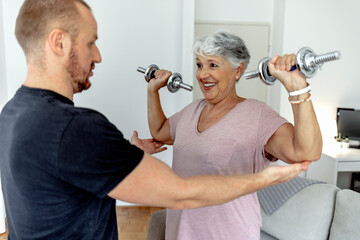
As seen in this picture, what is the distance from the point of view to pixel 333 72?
375 centimetres

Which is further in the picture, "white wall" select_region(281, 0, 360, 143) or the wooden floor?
"white wall" select_region(281, 0, 360, 143)

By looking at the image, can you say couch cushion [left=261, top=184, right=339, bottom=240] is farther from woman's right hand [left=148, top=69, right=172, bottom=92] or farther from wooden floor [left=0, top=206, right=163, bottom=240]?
wooden floor [left=0, top=206, right=163, bottom=240]

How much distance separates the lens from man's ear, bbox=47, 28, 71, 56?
2.48 ft

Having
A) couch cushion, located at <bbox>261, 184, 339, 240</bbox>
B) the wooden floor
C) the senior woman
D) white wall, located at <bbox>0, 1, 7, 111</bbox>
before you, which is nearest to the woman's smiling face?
the senior woman

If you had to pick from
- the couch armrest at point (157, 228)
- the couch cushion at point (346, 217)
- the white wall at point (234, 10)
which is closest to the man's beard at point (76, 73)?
the couch armrest at point (157, 228)

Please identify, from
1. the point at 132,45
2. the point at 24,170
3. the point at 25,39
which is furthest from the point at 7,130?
the point at 132,45

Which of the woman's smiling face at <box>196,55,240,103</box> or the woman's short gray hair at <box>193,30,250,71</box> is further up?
the woman's short gray hair at <box>193,30,250,71</box>

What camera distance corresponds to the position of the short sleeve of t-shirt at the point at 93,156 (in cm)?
68

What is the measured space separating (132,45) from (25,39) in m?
2.57

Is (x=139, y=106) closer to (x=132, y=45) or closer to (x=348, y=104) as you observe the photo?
(x=132, y=45)

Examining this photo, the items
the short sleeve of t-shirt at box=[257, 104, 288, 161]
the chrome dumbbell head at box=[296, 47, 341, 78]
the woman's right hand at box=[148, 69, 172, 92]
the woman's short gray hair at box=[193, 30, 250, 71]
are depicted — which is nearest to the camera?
the chrome dumbbell head at box=[296, 47, 341, 78]

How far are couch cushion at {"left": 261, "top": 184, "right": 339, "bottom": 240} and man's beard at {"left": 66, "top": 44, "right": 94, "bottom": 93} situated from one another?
141 centimetres

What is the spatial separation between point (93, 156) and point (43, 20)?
0.34m

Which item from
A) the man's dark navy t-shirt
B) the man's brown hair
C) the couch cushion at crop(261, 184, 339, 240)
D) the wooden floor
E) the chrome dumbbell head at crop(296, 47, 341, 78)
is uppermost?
the man's brown hair
